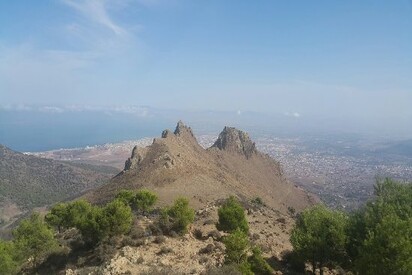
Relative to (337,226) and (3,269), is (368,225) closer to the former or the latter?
(337,226)

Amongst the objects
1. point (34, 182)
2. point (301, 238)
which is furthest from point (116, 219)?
point (34, 182)

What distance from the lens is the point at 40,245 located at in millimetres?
42344

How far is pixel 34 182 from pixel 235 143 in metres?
88.2

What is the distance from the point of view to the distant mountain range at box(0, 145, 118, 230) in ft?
496

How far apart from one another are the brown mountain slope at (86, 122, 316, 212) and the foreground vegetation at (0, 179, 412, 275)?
30.7 m

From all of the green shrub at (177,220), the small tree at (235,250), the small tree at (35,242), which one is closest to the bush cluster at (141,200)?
the small tree at (35,242)

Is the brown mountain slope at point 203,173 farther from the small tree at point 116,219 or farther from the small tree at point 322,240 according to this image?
the small tree at point 322,240

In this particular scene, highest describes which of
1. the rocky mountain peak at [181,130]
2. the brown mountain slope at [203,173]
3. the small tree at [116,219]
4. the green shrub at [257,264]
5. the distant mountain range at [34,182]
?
the rocky mountain peak at [181,130]

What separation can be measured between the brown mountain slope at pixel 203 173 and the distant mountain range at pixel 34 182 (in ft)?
166

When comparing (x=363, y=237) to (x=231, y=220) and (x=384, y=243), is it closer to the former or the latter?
(x=384, y=243)

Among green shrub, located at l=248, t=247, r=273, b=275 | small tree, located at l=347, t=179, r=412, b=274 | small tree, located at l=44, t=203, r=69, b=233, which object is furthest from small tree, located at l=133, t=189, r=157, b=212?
small tree, located at l=347, t=179, r=412, b=274

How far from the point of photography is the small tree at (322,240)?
113 feet

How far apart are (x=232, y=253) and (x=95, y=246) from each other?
44.9 ft

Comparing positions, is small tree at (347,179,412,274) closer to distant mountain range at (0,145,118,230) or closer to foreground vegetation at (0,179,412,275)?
foreground vegetation at (0,179,412,275)
